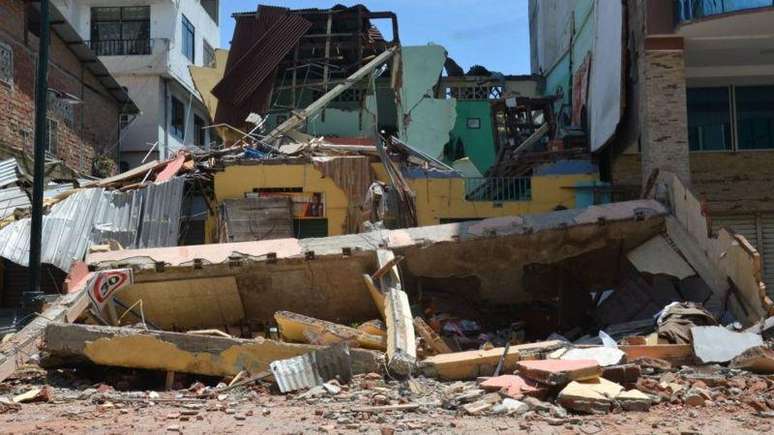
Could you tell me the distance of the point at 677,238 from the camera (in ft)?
39.0

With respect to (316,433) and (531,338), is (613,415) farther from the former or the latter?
(531,338)

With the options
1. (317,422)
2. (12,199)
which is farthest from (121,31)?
(317,422)

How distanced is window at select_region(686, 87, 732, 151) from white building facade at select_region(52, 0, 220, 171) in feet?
53.8

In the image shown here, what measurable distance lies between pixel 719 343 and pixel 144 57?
22.9 m

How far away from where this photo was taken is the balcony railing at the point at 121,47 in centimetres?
2725

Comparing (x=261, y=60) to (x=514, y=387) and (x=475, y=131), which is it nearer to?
(x=475, y=131)

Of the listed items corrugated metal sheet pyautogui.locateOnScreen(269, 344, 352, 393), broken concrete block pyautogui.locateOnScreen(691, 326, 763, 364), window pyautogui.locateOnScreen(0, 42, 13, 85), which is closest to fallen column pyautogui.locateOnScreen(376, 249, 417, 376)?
corrugated metal sheet pyautogui.locateOnScreen(269, 344, 352, 393)

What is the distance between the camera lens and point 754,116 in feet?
54.9

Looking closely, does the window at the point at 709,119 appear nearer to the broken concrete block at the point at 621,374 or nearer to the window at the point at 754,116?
the window at the point at 754,116

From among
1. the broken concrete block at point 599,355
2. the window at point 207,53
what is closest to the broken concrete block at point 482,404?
the broken concrete block at point 599,355

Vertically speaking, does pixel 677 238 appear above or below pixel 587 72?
below

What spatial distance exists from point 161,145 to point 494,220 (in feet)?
58.5

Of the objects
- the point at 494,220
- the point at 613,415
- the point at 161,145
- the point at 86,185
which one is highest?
the point at 161,145

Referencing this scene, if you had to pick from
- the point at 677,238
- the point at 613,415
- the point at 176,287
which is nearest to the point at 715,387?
the point at 613,415
